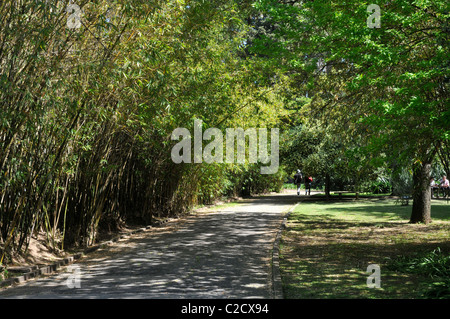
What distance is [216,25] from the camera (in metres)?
12.0

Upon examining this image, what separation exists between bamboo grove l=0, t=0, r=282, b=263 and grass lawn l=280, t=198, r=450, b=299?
389 centimetres

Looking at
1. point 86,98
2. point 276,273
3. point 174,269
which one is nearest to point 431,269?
point 276,273

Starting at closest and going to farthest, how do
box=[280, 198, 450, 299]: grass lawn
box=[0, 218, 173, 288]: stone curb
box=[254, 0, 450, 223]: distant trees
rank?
box=[280, 198, 450, 299]: grass lawn → box=[0, 218, 173, 288]: stone curb → box=[254, 0, 450, 223]: distant trees

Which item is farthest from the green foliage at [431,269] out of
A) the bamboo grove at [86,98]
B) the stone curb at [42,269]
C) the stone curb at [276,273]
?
the stone curb at [42,269]

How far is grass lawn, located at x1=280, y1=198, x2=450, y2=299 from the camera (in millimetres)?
5934

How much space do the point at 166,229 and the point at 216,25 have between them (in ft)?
20.0

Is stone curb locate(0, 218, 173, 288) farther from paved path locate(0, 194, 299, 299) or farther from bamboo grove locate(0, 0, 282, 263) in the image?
bamboo grove locate(0, 0, 282, 263)

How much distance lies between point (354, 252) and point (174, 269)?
12.1ft

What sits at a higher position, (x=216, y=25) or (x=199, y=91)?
(x=216, y=25)

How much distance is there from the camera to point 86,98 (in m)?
7.98

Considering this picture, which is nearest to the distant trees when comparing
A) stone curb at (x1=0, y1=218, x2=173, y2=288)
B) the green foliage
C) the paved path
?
the green foliage

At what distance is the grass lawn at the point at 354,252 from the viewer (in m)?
5.93

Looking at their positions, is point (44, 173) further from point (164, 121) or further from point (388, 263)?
point (388, 263)
